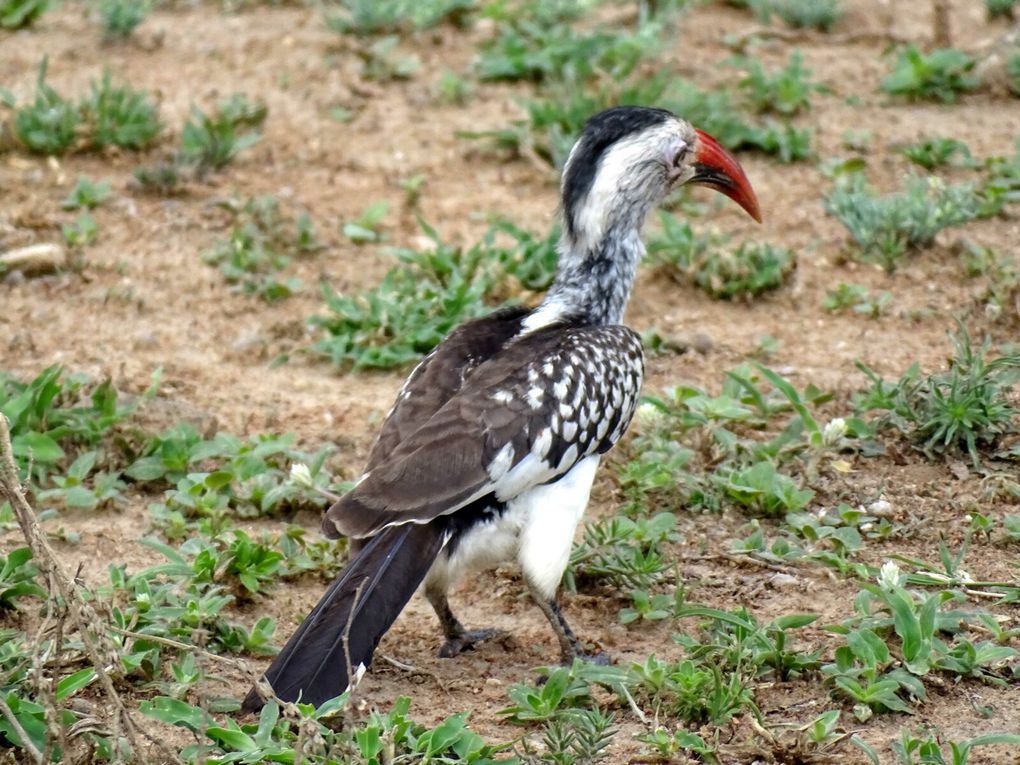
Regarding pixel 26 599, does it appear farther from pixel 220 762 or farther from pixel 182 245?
pixel 182 245

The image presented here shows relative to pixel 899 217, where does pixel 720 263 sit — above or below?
below

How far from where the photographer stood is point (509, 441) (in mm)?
4270

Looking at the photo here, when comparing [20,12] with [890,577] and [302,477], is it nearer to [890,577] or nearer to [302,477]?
[302,477]

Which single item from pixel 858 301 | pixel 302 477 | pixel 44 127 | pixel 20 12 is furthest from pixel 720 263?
pixel 20 12

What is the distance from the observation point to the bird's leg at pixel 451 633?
14.4ft

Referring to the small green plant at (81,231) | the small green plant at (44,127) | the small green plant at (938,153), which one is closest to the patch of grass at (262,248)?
the small green plant at (81,231)

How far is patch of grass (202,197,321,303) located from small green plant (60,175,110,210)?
585 millimetres

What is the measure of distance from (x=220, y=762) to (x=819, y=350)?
3.30 m

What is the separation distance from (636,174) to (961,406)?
1.33 m

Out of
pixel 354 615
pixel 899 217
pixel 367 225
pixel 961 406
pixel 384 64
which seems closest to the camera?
pixel 354 615

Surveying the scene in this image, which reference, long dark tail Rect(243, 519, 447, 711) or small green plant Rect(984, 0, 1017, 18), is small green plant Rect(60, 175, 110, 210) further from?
small green plant Rect(984, 0, 1017, 18)

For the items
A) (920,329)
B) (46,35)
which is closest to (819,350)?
(920,329)

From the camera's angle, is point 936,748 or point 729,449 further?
point 729,449

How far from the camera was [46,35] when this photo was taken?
835cm
